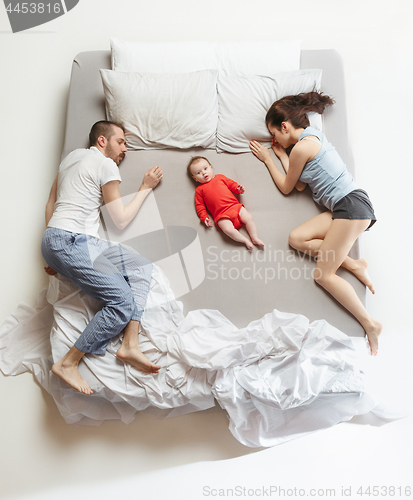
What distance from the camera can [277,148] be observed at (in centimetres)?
189

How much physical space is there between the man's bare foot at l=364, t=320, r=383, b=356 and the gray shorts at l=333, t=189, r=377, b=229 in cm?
49

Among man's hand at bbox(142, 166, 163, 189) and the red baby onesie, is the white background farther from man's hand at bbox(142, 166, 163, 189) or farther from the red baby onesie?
the red baby onesie

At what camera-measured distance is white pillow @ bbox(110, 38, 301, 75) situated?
77.1 inches

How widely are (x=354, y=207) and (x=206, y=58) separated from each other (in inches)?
43.1

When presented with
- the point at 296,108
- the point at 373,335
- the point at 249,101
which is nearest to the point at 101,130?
the point at 249,101

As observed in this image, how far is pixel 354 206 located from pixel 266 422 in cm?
103

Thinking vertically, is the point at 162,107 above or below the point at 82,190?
above

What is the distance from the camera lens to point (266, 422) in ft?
5.16

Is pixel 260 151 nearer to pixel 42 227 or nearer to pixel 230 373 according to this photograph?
pixel 230 373

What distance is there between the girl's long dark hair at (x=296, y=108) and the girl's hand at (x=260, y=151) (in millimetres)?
118

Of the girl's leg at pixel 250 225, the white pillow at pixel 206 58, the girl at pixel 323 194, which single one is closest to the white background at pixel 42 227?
the girl at pixel 323 194

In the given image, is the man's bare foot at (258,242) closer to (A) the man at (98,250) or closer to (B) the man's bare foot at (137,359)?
(A) the man at (98,250)

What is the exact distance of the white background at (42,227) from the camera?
164cm

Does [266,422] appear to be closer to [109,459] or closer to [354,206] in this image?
[109,459]
